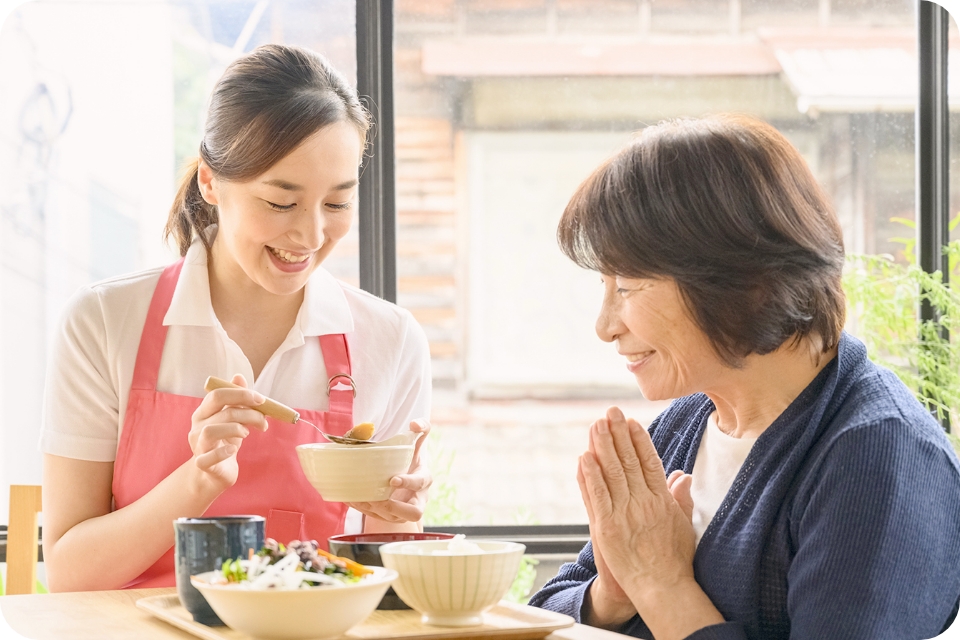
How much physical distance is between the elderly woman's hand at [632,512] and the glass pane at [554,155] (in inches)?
64.1

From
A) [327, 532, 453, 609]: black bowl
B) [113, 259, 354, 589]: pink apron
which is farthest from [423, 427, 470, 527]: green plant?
[327, 532, 453, 609]: black bowl

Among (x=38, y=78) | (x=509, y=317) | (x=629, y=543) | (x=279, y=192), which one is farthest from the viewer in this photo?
(x=509, y=317)

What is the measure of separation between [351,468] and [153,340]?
0.62 metres

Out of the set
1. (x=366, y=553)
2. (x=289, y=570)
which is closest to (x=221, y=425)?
(x=366, y=553)

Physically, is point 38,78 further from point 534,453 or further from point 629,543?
point 629,543

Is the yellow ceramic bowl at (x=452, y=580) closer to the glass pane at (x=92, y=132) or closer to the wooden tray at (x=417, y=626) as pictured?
the wooden tray at (x=417, y=626)

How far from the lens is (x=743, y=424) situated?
1627 mm

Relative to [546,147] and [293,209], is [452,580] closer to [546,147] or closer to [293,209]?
[293,209]

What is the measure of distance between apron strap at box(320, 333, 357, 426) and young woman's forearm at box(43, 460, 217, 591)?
1.12 ft

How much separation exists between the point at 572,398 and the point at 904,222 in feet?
3.86

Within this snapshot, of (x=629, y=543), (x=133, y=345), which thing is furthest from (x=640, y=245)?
(x=133, y=345)

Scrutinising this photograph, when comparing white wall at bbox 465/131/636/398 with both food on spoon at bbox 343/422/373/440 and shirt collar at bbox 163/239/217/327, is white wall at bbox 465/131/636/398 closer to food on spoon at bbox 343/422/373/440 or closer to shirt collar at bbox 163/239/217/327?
shirt collar at bbox 163/239/217/327

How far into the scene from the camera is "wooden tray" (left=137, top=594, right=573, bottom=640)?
126cm

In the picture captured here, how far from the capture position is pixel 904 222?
317 cm
